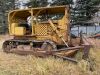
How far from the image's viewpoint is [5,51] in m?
11.9

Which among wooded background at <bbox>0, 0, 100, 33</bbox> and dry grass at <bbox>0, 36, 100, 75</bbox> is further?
A: wooded background at <bbox>0, 0, 100, 33</bbox>

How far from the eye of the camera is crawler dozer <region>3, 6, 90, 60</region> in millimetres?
10398

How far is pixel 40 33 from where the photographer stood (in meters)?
11.1

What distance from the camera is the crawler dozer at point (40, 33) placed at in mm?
10398

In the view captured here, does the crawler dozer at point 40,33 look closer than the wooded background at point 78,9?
Yes

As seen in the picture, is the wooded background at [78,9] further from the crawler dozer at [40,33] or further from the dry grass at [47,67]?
the dry grass at [47,67]

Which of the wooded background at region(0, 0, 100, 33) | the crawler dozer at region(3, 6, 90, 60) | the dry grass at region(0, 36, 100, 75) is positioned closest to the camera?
the dry grass at region(0, 36, 100, 75)

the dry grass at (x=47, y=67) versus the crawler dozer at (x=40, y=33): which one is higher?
the crawler dozer at (x=40, y=33)

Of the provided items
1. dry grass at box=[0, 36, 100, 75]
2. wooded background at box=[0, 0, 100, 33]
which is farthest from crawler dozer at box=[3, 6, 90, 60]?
wooded background at box=[0, 0, 100, 33]

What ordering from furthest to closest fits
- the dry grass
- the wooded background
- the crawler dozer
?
the wooded background < the crawler dozer < the dry grass

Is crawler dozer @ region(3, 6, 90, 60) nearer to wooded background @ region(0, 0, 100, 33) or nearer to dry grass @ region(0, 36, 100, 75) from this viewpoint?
dry grass @ region(0, 36, 100, 75)

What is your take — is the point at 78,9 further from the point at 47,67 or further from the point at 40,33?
the point at 47,67

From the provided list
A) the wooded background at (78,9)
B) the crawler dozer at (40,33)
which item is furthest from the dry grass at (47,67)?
the wooded background at (78,9)

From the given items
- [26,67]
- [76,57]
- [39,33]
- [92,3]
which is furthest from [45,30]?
[92,3]
